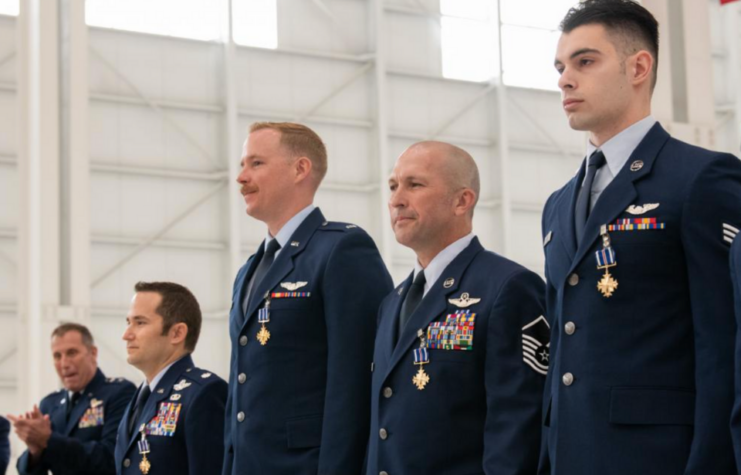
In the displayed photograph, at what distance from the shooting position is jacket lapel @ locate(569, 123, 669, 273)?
9.70ft

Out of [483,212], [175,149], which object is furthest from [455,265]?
[483,212]

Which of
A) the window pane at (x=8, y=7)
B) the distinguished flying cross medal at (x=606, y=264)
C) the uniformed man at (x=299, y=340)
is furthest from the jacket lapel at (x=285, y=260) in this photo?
the window pane at (x=8, y=7)

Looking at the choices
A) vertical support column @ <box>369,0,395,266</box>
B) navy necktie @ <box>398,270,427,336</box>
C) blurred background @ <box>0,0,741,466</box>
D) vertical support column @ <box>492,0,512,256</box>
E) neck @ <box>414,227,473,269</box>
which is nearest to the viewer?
navy necktie @ <box>398,270,427,336</box>

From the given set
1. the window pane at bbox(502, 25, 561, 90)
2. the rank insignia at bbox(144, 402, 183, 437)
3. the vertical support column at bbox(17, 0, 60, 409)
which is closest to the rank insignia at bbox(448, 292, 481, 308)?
the rank insignia at bbox(144, 402, 183, 437)

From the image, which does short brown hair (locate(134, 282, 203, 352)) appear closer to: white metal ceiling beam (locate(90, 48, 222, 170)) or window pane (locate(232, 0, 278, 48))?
white metal ceiling beam (locate(90, 48, 222, 170))

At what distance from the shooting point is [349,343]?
4035mm

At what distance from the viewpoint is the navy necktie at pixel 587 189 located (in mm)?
3082

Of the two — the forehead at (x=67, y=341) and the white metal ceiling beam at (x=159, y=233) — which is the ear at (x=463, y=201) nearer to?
the forehead at (x=67, y=341)

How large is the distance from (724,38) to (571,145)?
3.11 meters

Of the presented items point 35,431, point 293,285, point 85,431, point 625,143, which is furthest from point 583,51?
point 85,431

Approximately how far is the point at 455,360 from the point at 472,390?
0.35 feet

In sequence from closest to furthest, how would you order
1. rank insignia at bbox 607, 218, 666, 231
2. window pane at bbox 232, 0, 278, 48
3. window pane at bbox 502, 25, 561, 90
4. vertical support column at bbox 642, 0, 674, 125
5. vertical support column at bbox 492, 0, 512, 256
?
rank insignia at bbox 607, 218, 666, 231 < vertical support column at bbox 642, 0, 674, 125 < window pane at bbox 232, 0, 278, 48 < vertical support column at bbox 492, 0, 512, 256 < window pane at bbox 502, 25, 561, 90

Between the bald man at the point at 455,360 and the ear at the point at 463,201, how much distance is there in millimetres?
33

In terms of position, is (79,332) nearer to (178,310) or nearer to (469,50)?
(178,310)
